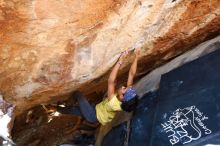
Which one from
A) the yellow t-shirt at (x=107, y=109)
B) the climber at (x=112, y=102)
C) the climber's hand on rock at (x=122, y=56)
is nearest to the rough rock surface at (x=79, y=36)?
the climber's hand on rock at (x=122, y=56)

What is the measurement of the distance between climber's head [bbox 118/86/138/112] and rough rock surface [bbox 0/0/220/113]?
433 millimetres

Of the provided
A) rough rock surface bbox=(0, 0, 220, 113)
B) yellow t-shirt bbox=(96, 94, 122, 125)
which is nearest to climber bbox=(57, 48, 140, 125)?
yellow t-shirt bbox=(96, 94, 122, 125)

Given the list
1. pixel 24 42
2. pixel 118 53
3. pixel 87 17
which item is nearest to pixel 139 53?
pixel 118 53

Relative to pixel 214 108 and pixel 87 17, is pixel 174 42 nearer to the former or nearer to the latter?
pixel 214 108

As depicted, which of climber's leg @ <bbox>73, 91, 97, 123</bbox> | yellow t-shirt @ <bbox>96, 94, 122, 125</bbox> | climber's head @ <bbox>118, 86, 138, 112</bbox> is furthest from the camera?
climber's leg @ <bbox>73, 91, 97, 123</bbox>

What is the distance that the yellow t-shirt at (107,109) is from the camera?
5.03 m

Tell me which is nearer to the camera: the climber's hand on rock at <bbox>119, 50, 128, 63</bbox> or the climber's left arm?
the climber's hand on rock at <bbox>119, 50, 128, 63</bbox>

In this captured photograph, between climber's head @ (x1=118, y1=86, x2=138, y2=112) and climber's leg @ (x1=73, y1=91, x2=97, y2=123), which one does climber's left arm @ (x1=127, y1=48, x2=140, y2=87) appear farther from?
climber's leg @ (x1=73, y1=91, x2=97, y2=123)

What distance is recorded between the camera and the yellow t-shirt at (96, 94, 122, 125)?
198 inches

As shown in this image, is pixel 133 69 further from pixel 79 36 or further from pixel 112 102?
pixel 79 36

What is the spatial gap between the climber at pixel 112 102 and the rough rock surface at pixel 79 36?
0.59 feet

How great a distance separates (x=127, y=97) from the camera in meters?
4.91

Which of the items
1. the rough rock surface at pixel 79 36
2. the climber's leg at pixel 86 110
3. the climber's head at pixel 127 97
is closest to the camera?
the rough rock surface at pixel 79 36

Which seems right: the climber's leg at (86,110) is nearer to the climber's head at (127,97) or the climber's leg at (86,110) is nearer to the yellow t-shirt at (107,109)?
the yellow t-shirt at (107,109)
